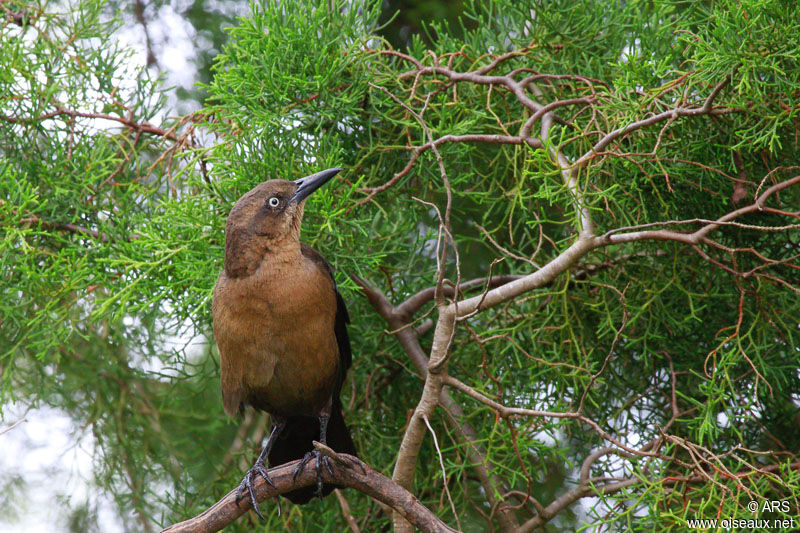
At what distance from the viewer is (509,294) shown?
6.55 ft

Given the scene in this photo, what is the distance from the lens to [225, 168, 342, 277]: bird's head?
2268 millimetres

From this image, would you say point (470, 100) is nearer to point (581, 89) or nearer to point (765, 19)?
point (581, 89)

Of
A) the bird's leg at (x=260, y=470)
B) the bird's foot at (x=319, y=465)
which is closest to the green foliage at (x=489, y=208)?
the bird's leg at (x=260, y=470)

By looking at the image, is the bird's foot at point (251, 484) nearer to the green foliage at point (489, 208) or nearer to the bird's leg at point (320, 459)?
the bird's leg at point (320, 459)

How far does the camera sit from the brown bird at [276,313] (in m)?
2.33

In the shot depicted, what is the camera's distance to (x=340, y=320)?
2.52m

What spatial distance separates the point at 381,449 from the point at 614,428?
714mm

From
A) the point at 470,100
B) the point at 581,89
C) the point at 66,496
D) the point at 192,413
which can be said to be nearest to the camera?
the point at 581,89

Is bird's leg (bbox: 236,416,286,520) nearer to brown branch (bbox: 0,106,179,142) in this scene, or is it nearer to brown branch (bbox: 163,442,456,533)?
brown branch (bbox: 163,442,456,533)

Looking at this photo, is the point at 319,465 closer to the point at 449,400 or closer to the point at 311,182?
the point at 449,400

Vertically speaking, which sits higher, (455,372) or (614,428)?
(455,372)

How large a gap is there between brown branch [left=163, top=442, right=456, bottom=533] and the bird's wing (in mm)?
346

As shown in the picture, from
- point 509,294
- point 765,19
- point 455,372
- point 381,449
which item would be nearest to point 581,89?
point 765,19

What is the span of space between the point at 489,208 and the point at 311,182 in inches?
21.7
